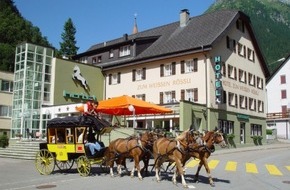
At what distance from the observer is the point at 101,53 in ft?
155

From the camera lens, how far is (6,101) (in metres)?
39.8

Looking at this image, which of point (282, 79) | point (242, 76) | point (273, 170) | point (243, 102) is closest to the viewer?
point (273, 170)

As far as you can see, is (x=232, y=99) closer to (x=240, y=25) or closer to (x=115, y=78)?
(x=240, y=25)

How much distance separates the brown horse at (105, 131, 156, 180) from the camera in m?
15.1

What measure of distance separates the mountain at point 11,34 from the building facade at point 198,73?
19.0m

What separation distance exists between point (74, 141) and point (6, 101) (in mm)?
25708

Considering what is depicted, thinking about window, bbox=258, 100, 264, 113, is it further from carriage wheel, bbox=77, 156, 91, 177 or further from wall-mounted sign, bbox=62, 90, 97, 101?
carriage wheel, bbox=77, 156, 91, 177

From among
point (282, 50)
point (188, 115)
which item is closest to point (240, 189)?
point (188, 115)

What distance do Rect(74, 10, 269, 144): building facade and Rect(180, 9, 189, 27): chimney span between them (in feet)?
0.37

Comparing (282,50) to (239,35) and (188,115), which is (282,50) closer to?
(239,35)

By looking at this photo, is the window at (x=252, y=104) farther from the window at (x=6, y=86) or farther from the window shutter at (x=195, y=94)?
the window at (x=6, y=86)

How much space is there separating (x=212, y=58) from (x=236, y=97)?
598 centimetres

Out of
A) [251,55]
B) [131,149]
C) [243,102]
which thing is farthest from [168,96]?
[131,149]

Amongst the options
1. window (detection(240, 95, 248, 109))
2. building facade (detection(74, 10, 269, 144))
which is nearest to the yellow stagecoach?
building facade (detection(74, 10, 269, 144))
